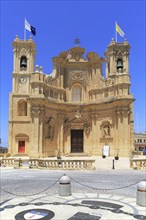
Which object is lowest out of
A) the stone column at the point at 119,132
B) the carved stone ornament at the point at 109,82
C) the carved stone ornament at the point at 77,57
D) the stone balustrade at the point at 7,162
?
the stone balustrade at the point at 7,162

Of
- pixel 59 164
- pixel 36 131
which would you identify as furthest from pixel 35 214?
pixel 36 131

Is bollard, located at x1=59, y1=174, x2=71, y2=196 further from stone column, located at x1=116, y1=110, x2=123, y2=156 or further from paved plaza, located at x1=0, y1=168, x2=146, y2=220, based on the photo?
stone column, located at x1=116, y1=110, x2=123, y2=156

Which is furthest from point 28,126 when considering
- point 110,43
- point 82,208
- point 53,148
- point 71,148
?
point 82,208

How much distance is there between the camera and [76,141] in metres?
39.2

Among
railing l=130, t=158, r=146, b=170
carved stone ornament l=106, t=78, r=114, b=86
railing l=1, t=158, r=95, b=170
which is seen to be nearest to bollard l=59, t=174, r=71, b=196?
railing l=1, t=158, r=95, b=170

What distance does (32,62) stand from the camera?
132ft

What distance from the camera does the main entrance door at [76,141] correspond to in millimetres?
39062

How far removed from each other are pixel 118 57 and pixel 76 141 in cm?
1552

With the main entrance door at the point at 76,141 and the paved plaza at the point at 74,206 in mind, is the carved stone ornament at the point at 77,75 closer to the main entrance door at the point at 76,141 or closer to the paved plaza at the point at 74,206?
the main entrance door at the point at 76,141

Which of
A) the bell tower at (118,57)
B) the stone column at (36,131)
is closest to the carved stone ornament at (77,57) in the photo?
the bell tower at (118,57)

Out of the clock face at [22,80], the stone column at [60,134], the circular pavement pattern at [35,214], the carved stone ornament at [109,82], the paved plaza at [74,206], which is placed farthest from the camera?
the clock face at [22,80]

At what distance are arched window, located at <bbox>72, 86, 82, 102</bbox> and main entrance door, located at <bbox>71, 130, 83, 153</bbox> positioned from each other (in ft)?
17.6

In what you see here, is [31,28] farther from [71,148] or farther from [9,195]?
[9,195]

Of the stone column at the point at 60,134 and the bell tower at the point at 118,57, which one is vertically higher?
the bell tower at the point at 118,57
